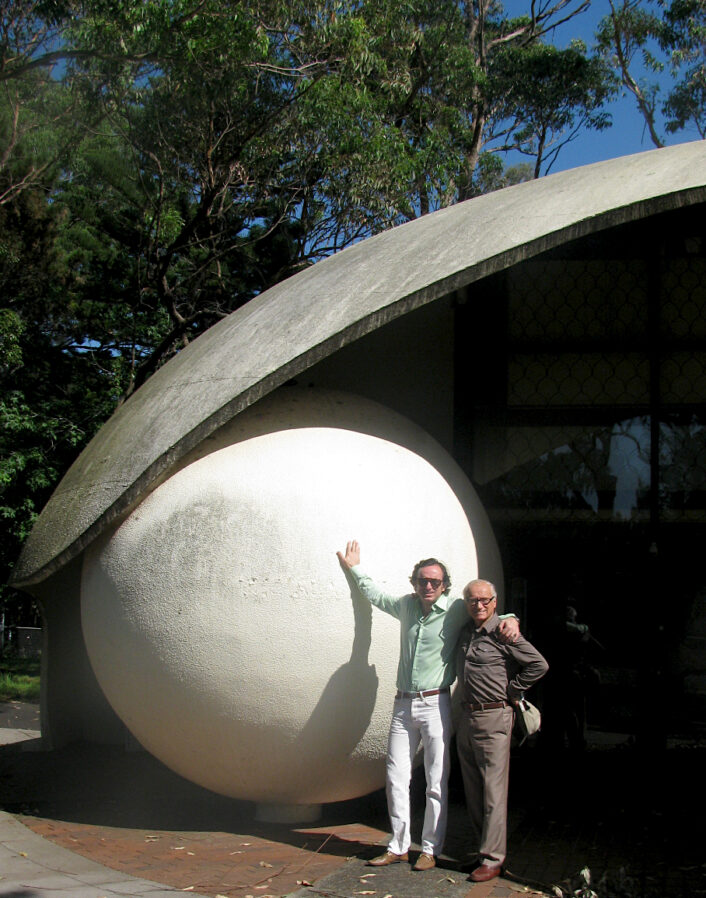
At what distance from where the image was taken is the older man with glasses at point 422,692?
5.38 metres

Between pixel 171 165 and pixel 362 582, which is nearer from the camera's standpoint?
pixel 362 582

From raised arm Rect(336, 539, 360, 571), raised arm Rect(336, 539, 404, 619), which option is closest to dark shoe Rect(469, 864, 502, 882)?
raised arm Rect(336, 539, 404, 619)

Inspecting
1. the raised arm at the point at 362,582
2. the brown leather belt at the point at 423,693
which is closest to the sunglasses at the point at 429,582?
the raised arm at the point at 362,582

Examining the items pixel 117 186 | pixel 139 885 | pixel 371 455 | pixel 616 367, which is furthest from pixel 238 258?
pixel 139 885

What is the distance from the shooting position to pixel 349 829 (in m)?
6.13

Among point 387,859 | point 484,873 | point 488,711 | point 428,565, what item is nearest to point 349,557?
point 428,565

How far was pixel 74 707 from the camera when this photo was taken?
758 cm

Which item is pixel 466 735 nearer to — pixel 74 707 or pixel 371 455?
pixel 371 455

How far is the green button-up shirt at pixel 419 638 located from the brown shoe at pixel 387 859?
2.96 feet

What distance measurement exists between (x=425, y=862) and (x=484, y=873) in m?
0.33

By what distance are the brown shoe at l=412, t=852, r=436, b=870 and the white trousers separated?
32mm

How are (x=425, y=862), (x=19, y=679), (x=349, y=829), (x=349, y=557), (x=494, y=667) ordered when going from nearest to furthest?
(x=425, y=862) < (x=494, y=667) < (x=349, y=557) < (x=349, y=829) < (x=19, y=679)

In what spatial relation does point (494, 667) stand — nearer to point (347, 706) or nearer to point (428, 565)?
point (428, 565)

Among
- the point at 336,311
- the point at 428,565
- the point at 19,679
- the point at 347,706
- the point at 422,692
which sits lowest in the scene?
the point at 19,679
